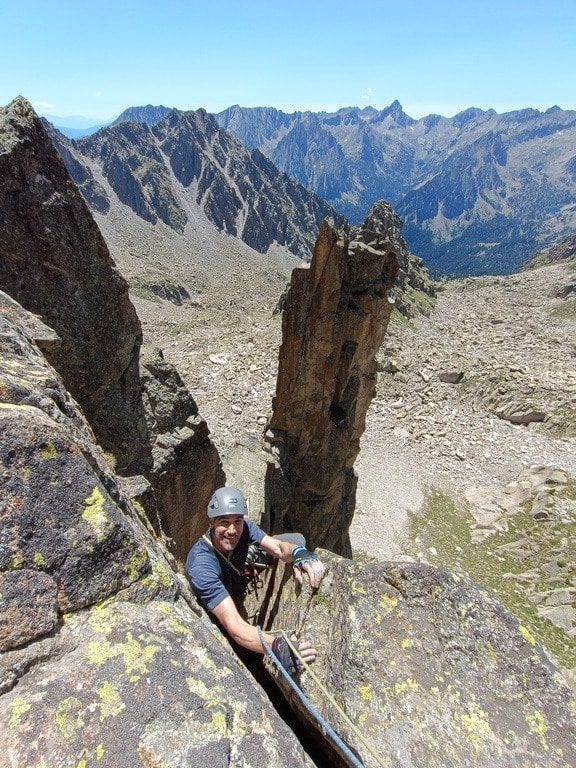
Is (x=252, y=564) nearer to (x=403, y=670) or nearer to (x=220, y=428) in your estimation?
(x=403, y=670)

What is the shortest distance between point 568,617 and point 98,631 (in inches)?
1087

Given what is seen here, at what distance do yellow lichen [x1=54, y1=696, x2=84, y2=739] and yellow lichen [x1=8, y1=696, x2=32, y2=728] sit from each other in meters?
0.25

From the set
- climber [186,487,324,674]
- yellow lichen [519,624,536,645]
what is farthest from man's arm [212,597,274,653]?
yellow lichen [519,624,536,645]

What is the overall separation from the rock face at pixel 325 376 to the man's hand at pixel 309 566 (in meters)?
16.2

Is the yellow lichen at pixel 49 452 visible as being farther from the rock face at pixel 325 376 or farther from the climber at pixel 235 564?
Answer: the rock face at pixel 325 376

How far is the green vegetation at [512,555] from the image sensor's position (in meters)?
24.7

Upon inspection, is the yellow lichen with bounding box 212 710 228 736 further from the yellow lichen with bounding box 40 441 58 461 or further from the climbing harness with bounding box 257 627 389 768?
the yellow lichen with bounding box 40 441 58 461

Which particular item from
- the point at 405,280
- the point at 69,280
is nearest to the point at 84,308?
the point at 69,280

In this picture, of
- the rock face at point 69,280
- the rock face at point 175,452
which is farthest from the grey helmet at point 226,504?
the rock face at point 175,452

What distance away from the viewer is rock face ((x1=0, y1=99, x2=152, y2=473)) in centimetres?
1080

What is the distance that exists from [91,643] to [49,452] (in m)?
1.93

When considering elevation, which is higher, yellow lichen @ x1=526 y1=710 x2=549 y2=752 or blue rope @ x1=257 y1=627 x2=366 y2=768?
blue rope @ x1=257 y1=627 x2=366 y2=768

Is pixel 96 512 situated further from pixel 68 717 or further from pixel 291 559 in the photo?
pixel 291 559

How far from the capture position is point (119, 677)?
4004mm
